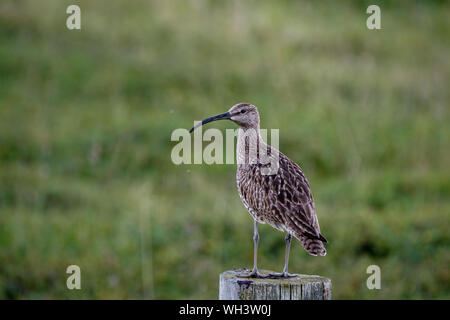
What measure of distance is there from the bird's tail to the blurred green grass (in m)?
3.63

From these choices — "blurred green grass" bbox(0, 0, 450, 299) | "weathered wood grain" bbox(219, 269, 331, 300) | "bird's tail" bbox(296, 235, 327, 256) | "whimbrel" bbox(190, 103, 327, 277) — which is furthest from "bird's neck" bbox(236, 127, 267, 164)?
"blurred green grass" bbox(0, 0, 450, 299)

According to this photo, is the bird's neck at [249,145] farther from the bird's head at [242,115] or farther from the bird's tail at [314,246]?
the bird's tail at [314,246]

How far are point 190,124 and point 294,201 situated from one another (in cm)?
683

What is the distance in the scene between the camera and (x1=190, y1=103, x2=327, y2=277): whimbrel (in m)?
4.80

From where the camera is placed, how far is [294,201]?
4.91 meters

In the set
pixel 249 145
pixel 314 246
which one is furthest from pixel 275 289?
pixel 249 145

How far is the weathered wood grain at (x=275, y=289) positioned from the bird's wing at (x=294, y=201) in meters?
0.40

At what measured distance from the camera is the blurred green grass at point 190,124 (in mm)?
8523

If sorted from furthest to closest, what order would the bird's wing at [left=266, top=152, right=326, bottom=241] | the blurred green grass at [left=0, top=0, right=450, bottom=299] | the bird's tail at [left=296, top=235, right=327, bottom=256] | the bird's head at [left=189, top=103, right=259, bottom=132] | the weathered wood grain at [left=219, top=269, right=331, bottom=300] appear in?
1. the blurred green grass at [left=0, top=0, right=450, bottom=299]
2. the bird's head at [left=189, top=103, right=259, bottom=132]
3. the bird's wing at [left=266, top=152, right=326, bottom=241]
4. the bird's tail at [left=296, top=235, right=327, bottom=256]
5. the weathered wood grain at [left=219, top=269, right=331, bottom=300]

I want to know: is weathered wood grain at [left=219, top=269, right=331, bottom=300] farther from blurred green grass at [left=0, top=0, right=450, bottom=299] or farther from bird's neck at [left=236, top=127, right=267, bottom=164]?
blurred green grass at [left=0, top=0, right=450, bottom=299]

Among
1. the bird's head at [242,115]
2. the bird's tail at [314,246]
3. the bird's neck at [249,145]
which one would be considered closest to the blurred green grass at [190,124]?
the bird's neck at [249,145]

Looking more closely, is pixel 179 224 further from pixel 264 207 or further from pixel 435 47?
pixel 435 47
